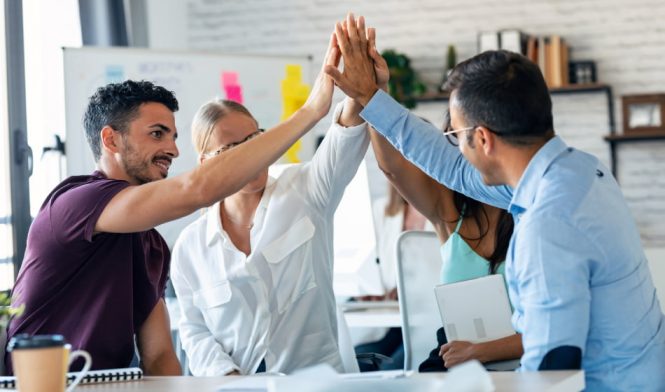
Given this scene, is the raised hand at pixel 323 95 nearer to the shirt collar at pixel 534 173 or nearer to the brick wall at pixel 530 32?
the shirt collar at pixel 534 173

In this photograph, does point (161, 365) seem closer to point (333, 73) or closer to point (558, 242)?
point (333, 73)

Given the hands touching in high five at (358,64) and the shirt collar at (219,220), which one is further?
the shirt collar at (219,220)

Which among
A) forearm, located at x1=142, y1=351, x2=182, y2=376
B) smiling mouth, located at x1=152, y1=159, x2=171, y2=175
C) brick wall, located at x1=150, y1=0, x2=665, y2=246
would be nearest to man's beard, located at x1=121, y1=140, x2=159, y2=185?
smiling mouth, located at x1=152, y1=159, x2=171, y2=175

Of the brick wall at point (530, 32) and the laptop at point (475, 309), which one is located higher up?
the brick wall at point (530, 32)

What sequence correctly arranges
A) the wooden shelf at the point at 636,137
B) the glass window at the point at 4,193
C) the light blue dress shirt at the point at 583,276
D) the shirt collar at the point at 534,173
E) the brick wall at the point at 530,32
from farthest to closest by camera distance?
the brick wall at the point at 530,32 < the wooden shelf at the point at 636,137 < the glass window at the point at 4,193 < the shirt collar at the point at 534,173 < the light blue dress shirt at the point at 583,276

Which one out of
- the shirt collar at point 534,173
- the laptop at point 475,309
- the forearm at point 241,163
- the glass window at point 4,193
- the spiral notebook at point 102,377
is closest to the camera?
the shirt collar at point 534,173

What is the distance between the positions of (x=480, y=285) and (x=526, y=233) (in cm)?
63

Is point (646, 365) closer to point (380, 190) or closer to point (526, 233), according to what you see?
point (526, 233)

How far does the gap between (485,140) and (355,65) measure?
56 cm

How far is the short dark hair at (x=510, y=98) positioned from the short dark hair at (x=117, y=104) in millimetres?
1012

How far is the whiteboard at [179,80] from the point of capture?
4430mm

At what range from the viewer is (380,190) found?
20.5 ft

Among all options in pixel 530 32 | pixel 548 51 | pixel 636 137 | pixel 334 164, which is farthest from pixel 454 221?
pixel 530 32

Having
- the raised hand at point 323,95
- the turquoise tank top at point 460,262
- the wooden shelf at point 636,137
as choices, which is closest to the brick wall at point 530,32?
the wooden shelf at point 636,137
